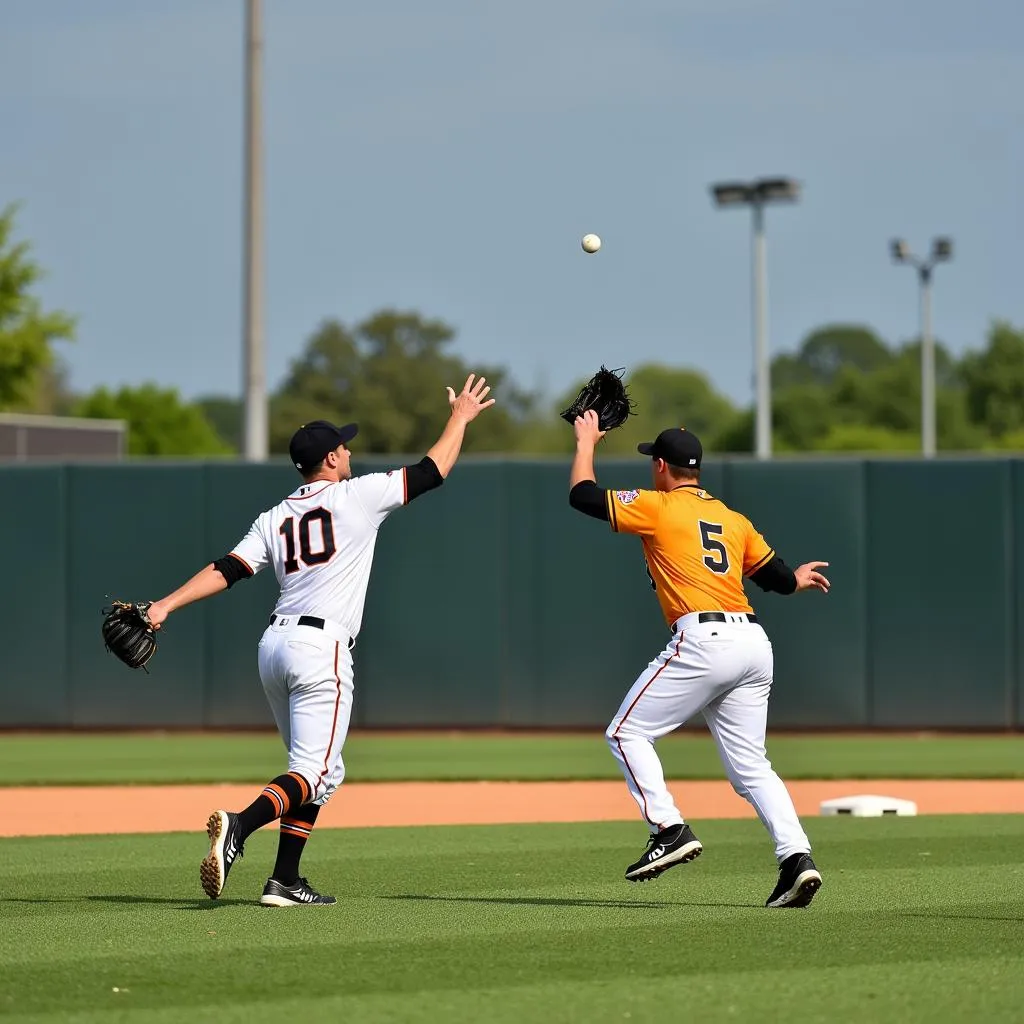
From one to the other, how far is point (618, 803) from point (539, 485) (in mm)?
6035

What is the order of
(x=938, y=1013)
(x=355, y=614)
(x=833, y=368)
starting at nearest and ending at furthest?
(x=938, y=1013)
(x=355, y=614)
(x=833, y=368)

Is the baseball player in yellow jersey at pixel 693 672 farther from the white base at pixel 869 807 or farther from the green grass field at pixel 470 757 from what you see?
the green grass field at pixel 470 757

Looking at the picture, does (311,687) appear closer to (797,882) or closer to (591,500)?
(591,500)

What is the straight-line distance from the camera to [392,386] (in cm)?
7725

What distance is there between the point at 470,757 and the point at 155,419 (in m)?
62.4

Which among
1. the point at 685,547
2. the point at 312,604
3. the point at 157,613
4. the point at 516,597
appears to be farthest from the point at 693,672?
the point at 516,597

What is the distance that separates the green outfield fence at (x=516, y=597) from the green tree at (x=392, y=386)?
57.6m

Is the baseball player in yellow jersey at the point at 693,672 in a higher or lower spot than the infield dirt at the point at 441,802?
higher

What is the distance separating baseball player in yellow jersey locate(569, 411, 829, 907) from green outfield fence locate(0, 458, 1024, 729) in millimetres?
9777

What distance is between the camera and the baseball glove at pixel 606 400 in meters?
7.58

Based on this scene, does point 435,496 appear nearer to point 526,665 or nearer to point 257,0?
point 526,665

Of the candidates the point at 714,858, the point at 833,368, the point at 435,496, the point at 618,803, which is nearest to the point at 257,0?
the point at 435,496

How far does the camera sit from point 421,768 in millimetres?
14375

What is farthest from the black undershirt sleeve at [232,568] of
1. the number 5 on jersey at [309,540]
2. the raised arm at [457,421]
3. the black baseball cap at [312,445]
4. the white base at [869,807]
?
Answer: the white base at [869,807]
